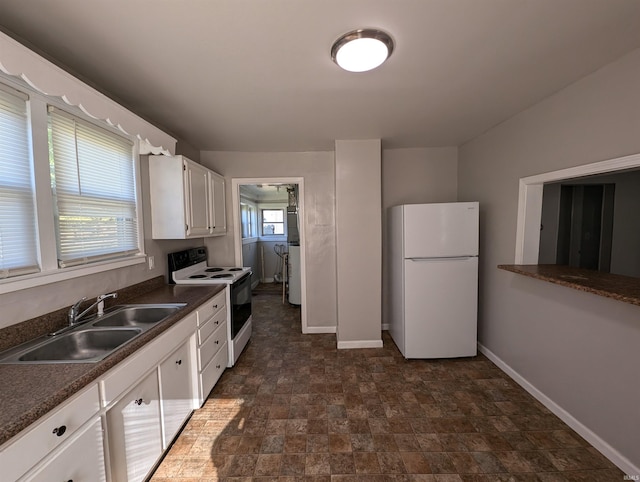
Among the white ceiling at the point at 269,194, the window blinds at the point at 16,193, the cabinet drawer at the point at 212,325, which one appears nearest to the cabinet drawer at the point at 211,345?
the cabinet drawer at the point at 212,325

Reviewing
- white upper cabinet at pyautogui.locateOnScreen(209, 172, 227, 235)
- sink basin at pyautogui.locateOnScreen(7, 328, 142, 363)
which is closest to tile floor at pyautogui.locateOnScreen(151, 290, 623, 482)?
sink basin at pyautogui.locateOnScreen(7, 328, 142, 363)

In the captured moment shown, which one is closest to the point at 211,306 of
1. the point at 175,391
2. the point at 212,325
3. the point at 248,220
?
the point at 212,325

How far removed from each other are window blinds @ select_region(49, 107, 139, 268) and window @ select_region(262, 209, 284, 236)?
4622 mm

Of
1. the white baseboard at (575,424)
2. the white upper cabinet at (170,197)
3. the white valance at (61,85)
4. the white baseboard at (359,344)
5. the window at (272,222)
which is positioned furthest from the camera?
the window at (272,222)

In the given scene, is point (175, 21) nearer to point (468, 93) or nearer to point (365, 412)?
point (468, 93)

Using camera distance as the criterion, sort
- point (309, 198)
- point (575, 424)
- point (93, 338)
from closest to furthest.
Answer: point (93, 338)
point (575, 424)
point (309, 198)

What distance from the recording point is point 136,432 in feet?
4.40

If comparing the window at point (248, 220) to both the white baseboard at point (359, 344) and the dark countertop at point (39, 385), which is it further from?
the dark countertop at point (39, 385)

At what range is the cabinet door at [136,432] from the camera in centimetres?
121

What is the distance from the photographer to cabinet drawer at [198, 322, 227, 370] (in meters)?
2.03

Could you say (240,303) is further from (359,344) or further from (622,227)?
(622,227)

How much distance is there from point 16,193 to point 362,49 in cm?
186

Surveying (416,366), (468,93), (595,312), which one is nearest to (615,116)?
(468,93)

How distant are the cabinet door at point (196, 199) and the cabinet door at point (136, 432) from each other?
1366 mm
